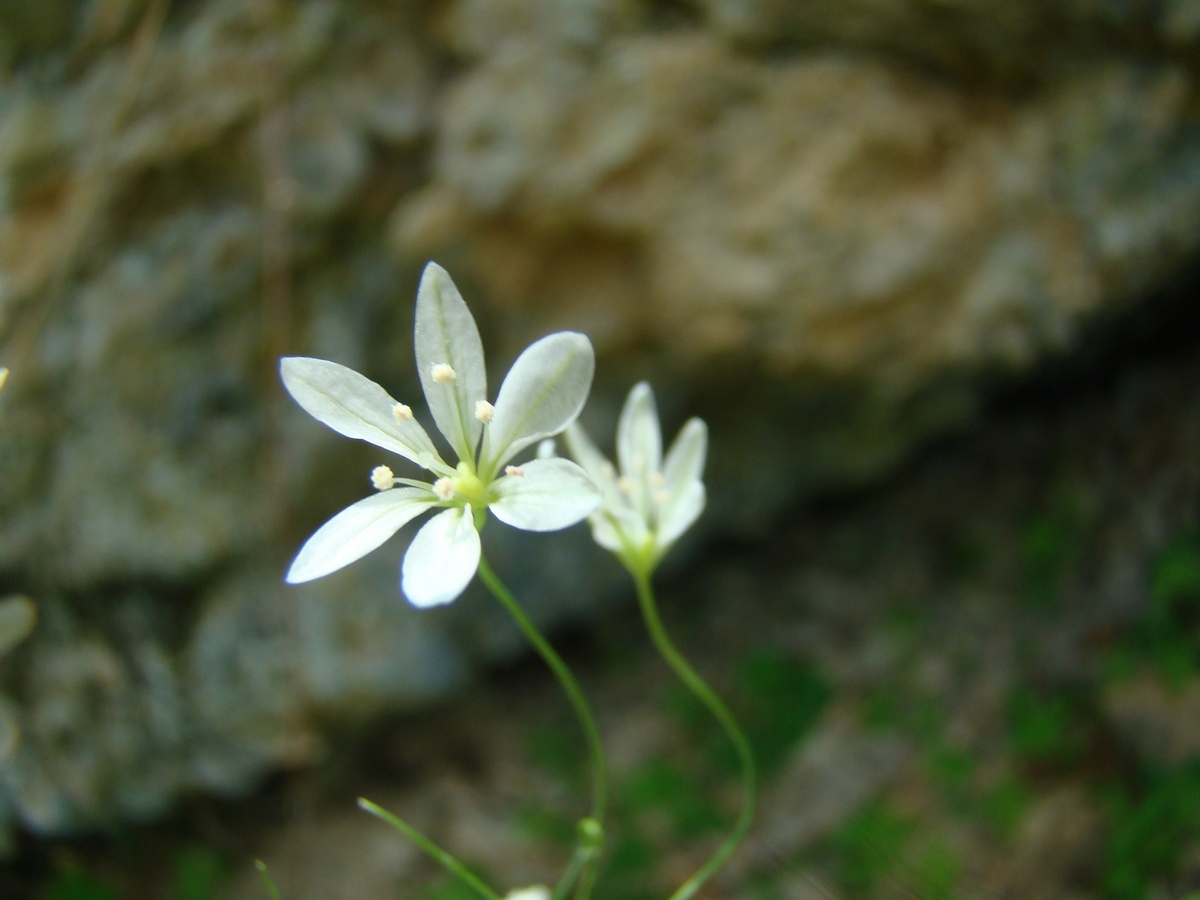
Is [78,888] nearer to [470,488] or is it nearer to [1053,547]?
[470,488]

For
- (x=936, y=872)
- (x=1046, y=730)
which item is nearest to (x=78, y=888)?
(x=936, y=872)

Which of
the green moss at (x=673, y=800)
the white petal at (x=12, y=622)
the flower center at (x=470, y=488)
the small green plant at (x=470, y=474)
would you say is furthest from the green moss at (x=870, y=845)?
the white petal at (x=12, y=622)

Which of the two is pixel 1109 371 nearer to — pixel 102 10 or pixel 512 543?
pixel 512 543

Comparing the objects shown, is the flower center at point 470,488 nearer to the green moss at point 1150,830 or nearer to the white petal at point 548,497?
the white petal at point 548,497

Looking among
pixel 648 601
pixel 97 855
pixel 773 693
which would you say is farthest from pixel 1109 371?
pixel 97 855

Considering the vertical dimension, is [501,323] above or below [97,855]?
above

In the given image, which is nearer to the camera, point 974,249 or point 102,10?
point 102,10

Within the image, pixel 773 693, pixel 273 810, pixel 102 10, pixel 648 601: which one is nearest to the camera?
pixel 648 601

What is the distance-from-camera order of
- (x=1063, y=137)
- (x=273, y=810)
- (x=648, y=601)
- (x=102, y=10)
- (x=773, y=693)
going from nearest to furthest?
1. (x=648, y=601)
2. (x=102, y=10)
3. (x=1063, y=137)
4. (x=273, y=810)
5. (x=773, y=693)
